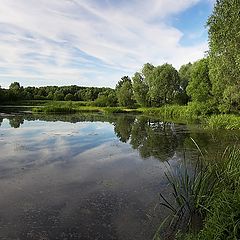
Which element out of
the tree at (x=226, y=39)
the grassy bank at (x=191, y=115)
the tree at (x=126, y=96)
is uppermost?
the tree at (x=226, y=39)

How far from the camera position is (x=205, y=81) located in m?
38.1

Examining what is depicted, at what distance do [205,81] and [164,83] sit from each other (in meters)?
18.2

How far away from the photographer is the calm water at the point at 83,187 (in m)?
7.62

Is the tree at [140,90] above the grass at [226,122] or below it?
above

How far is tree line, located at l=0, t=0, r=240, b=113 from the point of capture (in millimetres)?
19422

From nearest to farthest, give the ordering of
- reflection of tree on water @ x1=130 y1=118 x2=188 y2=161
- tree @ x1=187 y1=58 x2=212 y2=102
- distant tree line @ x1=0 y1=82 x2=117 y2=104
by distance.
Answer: reflection of tree on water @ x1=130 y1=118 x2=188 y2=161 → tree @ x1=187 y1=58 x2=212 y2=102 → distant tree line @ x1=0 y1=82 x2=117 y2=104

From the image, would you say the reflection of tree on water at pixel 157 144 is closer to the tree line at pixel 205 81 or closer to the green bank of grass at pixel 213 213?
the tree line at pixel 205 81

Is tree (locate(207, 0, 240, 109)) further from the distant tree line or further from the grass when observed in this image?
the distant tree line

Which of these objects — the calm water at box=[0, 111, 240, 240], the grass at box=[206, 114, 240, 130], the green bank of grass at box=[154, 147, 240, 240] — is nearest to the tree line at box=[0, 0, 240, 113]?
the grass at box=[206, 114, 240, 130]

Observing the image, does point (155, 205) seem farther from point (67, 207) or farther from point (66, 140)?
point (66, 140)

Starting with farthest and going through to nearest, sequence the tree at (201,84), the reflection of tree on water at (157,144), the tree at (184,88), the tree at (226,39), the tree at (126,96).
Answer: the tree at (126,96), the tree at (184,88), the tree at (201,84), the tree at (226,39), the reflection of tree on water at (157,144)

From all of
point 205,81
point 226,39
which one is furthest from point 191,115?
point 226,39

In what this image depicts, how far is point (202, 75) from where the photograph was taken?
125 feet

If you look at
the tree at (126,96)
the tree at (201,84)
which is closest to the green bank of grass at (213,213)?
the tree at (201,84)
